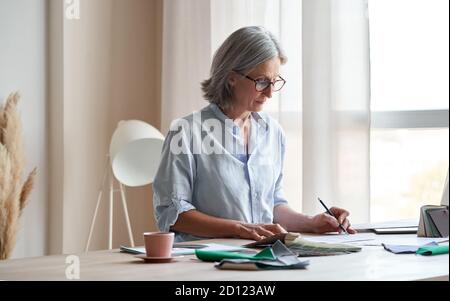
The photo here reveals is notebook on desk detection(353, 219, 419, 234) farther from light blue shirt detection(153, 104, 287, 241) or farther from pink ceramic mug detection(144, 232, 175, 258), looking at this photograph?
pink ceramic mug detection(144, 232, 175, 258)

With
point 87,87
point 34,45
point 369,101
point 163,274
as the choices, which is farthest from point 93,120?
point 163,274

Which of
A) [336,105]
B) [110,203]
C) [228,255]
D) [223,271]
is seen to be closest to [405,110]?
[336,105]

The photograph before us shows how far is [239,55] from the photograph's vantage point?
2.88m

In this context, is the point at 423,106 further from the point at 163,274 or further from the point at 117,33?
the point at 163,274

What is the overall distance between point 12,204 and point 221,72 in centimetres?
169

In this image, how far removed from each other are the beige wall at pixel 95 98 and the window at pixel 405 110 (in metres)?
1.48

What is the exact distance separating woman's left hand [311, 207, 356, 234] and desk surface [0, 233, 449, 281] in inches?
22.0

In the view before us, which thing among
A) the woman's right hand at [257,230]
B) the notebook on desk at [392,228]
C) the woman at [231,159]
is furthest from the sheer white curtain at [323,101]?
the woman's right hand at [257,230]

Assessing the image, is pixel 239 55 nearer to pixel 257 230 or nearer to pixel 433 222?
pixel 257 230

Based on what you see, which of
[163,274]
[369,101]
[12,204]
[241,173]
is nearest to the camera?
[163,274]

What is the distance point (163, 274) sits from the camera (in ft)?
5.60

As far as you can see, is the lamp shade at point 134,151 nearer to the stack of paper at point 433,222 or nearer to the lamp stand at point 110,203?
the lamp stand at point 110,203

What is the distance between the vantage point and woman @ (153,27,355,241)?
2682 mm

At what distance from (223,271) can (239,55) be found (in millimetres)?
1284
